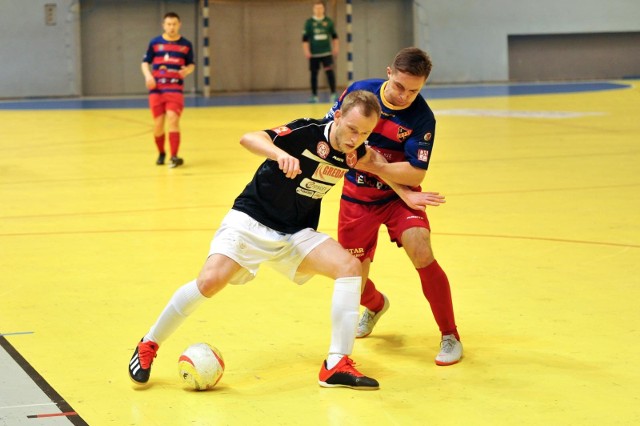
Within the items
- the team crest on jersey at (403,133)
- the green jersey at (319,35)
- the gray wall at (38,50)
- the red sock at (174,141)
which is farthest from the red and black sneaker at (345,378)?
the gray wall at (38,50)

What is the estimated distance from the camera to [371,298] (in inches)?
230

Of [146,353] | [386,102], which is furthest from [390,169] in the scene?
[146,353]

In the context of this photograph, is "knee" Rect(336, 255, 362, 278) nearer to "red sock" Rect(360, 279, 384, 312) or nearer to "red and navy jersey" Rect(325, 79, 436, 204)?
"red and navy jersey" Rect(325, 79, 436, 204)

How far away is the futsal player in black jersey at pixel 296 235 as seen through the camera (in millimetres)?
4863

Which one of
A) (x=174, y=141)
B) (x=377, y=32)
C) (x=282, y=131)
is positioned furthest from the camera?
(x=377, y=32)

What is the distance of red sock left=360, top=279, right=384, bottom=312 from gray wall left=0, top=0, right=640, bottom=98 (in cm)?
2365

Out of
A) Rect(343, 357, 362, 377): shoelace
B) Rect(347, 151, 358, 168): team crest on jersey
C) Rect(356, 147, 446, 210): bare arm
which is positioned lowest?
Rect(343, 357, 362, 377): shoelace

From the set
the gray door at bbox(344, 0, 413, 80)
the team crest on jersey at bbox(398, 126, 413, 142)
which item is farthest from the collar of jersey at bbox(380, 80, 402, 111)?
the gray door at bbox(344, 0, 413, 80)

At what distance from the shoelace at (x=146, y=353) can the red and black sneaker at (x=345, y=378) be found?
2.66 feet

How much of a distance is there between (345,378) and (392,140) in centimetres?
140

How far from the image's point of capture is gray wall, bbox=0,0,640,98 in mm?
27891

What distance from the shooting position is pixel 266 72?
1187 inches

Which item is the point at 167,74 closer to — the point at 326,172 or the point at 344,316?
the point at 326,172

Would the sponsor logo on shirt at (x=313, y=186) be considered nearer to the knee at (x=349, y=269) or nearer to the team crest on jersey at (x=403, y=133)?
the knee at (x=349, y=269)
